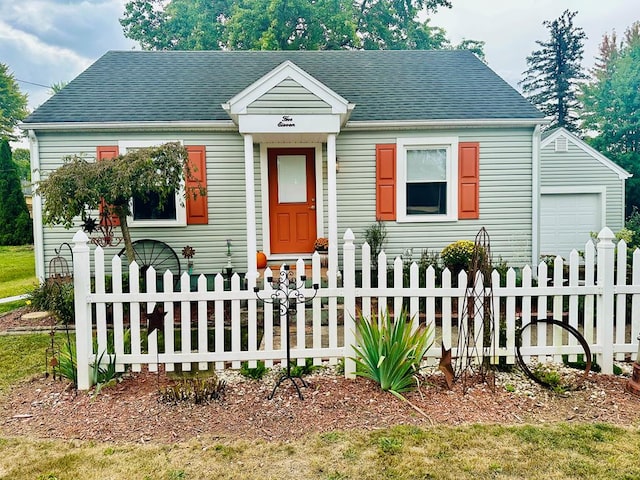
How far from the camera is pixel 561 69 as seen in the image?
76.6 feet

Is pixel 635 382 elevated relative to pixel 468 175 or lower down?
lower down

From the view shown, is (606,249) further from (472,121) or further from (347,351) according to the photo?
(472,121)

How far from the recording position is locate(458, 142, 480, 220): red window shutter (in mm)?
7410

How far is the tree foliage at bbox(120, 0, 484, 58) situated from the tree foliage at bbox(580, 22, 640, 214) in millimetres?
7858

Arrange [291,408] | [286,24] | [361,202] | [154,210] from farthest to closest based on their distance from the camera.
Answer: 1. [286,24]
2. [361,202]
3. [154,210]
4. [291,408]

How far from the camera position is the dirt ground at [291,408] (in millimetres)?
2645

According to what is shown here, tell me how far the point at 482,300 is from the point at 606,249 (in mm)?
1153

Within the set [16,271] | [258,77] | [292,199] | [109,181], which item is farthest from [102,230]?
[16,271]

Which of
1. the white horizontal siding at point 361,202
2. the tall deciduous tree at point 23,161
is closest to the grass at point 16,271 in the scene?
the white horizontal siding at point 361,202

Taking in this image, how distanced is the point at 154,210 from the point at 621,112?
879 inches

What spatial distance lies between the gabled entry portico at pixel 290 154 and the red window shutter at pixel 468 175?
8.31 feet

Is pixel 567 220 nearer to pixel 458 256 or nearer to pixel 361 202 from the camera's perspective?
pixel 458 256

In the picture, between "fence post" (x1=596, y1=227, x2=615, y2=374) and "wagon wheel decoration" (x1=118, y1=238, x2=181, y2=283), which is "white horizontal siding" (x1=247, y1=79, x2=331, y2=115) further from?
"fence post" (x1=596, y1=227, x2=615, y2=374)

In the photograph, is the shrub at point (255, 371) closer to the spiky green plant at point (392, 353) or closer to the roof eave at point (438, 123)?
the spiky green plant at point (392, 353)
